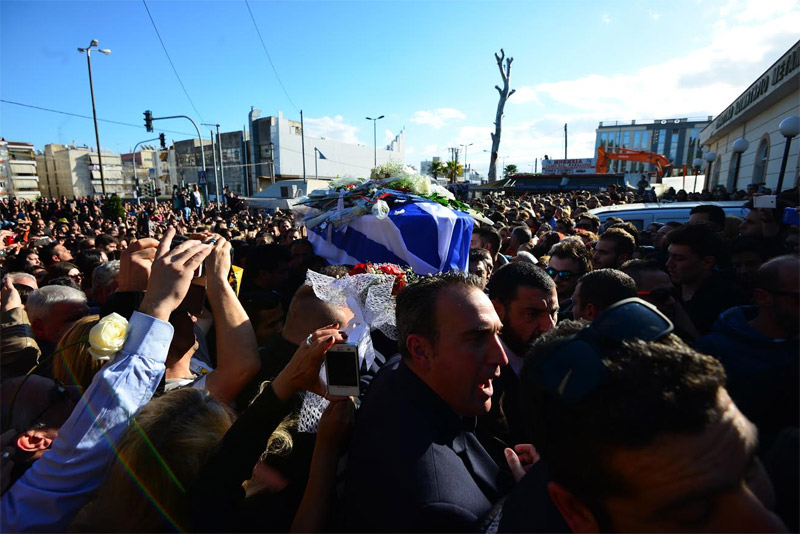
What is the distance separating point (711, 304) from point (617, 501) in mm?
2770

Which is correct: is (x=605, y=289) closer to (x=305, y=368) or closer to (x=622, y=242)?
(x=305, y=368)

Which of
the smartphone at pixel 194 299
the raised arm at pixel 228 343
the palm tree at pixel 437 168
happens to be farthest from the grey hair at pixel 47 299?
the palm tree at pixel 437 168

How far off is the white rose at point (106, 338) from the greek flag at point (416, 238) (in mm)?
2510

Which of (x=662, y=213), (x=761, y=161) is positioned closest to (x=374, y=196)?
(x=662, y=213)

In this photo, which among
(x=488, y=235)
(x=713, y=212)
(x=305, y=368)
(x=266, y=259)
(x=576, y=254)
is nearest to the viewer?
(x=305, y=368)

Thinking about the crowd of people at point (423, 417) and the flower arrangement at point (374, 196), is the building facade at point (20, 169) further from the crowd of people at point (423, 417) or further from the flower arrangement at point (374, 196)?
the crowd of people at point (423, 417)

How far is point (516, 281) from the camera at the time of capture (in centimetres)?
268

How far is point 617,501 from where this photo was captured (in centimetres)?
92

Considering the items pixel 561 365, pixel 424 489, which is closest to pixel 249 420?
pixel 424 489

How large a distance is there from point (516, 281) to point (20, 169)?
77.7 metres

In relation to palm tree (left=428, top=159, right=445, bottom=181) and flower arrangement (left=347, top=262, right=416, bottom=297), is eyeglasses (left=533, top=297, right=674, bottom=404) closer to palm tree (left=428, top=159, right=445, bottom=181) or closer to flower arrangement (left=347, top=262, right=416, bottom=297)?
flower arrangement (left=347, top=262, right=416, bottom=297)

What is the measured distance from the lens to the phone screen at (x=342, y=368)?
1.48 m

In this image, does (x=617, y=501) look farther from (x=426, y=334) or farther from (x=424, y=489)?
(x=426, y=334)

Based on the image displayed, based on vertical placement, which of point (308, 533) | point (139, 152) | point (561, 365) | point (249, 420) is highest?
point (139, 152)
